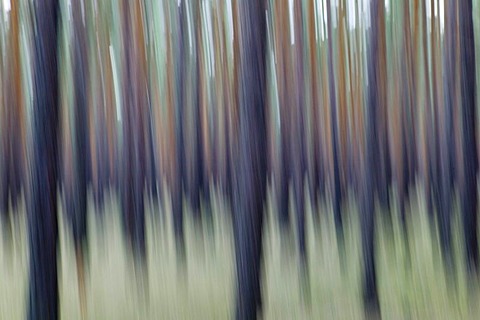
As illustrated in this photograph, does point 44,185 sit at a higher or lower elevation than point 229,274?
higher

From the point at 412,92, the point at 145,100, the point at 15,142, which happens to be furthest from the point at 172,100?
the point at 412,92

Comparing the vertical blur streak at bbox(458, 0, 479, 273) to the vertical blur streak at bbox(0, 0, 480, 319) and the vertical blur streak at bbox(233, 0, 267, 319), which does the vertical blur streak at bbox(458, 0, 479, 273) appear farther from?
the vertical blur streak at bbox(233, 0, 267, 319)

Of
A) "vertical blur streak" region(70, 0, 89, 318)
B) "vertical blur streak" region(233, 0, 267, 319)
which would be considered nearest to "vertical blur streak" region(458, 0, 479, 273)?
"vertical blur streak" region(233, 0, 267, 319)

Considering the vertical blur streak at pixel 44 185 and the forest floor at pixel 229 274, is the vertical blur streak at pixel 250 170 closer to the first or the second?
→ the forest floor at pixel 229 274

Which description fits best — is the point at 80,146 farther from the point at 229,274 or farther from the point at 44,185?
the point at 229,274

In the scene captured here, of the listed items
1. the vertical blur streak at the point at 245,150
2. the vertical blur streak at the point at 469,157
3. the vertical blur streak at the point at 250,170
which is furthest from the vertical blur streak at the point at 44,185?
the vertical blur streak at the point at 469,157

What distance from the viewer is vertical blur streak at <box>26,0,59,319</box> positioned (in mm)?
979

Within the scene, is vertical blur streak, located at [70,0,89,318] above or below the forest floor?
above

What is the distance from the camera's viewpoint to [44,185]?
0.99 meters

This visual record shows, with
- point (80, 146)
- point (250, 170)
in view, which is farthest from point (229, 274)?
point (80, 146)

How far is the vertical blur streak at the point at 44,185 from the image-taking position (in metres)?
0.98

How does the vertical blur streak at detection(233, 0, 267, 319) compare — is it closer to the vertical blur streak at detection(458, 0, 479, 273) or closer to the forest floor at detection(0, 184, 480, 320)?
the forest floor at detection(0, 184, 480, 320)

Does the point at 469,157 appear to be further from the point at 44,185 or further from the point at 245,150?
the point at 44,185

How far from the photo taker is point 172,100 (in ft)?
3.29
